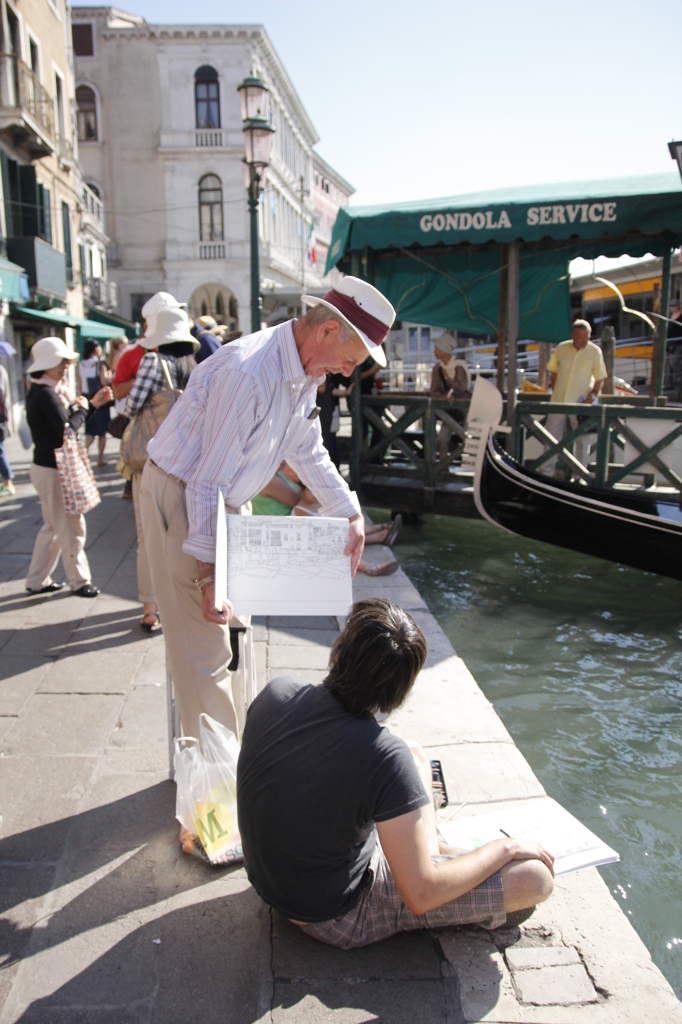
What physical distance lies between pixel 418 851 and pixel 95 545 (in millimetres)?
5031

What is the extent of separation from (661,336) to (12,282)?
42.0ft

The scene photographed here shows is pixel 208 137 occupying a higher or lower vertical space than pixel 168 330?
higher

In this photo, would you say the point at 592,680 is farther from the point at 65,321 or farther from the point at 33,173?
the point at 33,173

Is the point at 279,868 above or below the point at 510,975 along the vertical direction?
above

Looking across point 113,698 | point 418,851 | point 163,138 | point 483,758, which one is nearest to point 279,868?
point 418,851

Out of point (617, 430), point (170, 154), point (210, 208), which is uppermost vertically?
point (170, 154)

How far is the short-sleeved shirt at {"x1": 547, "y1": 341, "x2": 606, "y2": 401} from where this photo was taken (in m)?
7.99

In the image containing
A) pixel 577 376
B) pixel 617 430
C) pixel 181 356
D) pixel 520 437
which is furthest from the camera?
pixel 577 376

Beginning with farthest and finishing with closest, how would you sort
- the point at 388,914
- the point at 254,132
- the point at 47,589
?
the point at 254,132 → the point at 47,589 → the point at 388,914

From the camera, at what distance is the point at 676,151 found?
545 centimetres

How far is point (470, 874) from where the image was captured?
1876 mm

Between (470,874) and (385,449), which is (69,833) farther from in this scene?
(385,449)

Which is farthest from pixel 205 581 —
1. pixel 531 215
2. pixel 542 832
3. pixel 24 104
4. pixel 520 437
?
pixel 24 104

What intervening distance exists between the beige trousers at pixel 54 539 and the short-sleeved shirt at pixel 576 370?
207 inches
